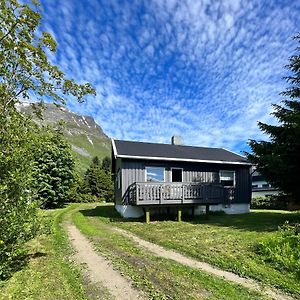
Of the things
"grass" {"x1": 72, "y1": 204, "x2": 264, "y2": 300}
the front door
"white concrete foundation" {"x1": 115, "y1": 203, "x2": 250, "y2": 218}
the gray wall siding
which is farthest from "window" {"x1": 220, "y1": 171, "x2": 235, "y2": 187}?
"grass" {"x1": 72, "y1": 204, "x2": 264, "y2": 300}

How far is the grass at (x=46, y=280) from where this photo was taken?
5080mm

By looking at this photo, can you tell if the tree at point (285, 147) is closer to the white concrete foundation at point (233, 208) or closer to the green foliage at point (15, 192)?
the white concrete foundation at point (233, 208)

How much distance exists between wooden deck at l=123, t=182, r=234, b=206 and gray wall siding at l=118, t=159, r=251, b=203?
0.77m

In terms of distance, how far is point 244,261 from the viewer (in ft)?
22.6

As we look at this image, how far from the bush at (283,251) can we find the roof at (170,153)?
9.13 m

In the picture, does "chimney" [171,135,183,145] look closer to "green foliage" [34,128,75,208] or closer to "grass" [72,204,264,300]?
"green foliage" [34,128,75,208]

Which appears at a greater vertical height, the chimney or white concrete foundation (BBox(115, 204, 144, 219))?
the chimney

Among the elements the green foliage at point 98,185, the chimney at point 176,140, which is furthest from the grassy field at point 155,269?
the green foliage at point 98,185

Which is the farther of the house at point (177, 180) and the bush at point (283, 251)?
the house at point (177, 180)

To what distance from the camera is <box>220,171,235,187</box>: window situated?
18.6 meters

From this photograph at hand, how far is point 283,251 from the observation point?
285 inches

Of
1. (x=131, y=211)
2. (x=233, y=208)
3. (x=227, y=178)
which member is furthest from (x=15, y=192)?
(x=233, y=208)

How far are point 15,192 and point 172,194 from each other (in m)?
10.3

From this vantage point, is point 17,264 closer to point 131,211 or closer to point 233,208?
point 131,211
